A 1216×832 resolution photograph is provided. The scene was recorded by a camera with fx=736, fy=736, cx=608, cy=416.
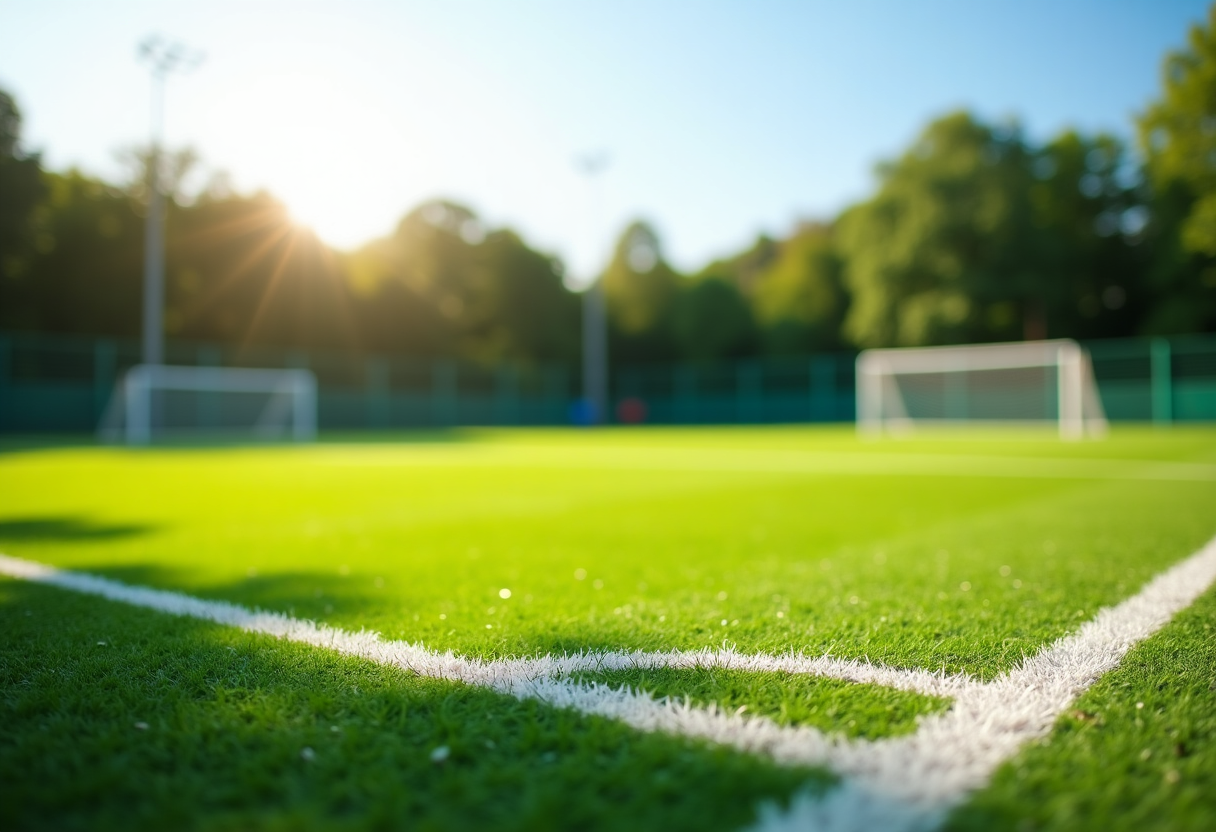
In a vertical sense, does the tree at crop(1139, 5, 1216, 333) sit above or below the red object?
above

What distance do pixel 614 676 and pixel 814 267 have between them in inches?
1705

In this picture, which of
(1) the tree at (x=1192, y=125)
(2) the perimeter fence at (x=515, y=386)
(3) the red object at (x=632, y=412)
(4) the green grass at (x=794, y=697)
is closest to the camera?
(4) the green grass at (x=794, y=697)

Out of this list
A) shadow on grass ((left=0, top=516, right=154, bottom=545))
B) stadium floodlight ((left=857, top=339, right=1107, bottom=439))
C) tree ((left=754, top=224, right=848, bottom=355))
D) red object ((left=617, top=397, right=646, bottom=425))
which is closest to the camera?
shadow on grass ((left=0, top=516, right=154, bottom=545))

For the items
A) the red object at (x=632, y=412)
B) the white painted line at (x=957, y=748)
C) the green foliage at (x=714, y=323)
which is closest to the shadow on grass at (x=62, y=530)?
the white painted line at (x=957, y=748)

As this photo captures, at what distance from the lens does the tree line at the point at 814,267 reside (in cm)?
2722

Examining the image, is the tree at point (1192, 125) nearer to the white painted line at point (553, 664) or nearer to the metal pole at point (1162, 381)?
the metal pole at point (1162, 381)

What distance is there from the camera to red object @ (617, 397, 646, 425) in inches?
1538

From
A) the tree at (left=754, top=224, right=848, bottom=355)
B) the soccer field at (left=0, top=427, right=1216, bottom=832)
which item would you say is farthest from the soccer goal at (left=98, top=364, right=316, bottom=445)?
the tree at (left=754, top=224, right=848, bottom=355)

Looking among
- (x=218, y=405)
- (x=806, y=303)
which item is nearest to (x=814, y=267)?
(x=806, y=303)

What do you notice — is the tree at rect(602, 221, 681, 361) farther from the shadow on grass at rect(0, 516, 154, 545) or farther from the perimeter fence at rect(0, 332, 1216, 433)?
the shadow on grass at rect(0, 516, 154, 545)

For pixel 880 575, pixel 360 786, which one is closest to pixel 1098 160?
pixel 880 575

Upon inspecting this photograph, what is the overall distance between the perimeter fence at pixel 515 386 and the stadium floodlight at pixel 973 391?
2155 millimetres

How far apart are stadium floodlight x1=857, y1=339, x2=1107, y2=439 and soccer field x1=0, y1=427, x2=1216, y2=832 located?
19.4 metres

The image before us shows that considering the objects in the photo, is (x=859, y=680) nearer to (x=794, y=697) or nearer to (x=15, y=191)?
(x=794, y=697)
